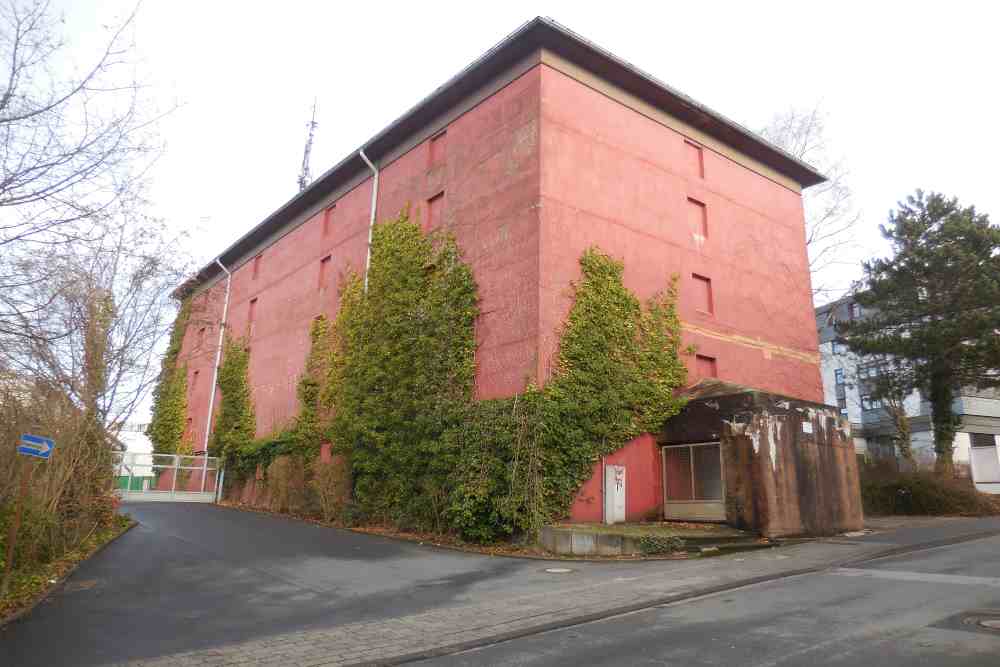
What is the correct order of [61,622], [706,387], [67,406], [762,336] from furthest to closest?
[762,336]
[706,387]
[67,406]
[61,622]

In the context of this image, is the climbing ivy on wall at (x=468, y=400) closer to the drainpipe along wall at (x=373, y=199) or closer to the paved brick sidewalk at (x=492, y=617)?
the drainpipe along wall at (x=373, y=199)

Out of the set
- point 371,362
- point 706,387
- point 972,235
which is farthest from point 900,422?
point 371,362

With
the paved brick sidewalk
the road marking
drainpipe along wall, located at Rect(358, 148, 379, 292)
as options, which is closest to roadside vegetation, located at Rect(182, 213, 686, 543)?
drainpipe along wall, located at Rect(358, 148, 379, 292)

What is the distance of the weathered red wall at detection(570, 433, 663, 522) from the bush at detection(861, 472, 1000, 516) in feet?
37.6

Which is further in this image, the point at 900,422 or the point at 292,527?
the point at 900,422

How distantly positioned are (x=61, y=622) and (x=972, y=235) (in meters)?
28.9

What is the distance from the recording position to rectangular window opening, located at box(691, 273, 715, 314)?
19.2 m

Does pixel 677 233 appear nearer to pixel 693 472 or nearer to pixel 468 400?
pixel 693 472

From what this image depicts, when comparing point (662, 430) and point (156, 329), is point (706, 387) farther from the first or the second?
point (156, 329)

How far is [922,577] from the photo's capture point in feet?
31.3

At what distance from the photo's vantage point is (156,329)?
1520cm

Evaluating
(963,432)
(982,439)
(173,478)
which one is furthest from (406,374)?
(982,439)

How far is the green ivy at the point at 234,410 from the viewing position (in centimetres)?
2839

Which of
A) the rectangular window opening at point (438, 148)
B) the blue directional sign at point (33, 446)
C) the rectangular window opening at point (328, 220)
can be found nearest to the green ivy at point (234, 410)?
the rectangular window opening at point (328, 220)
